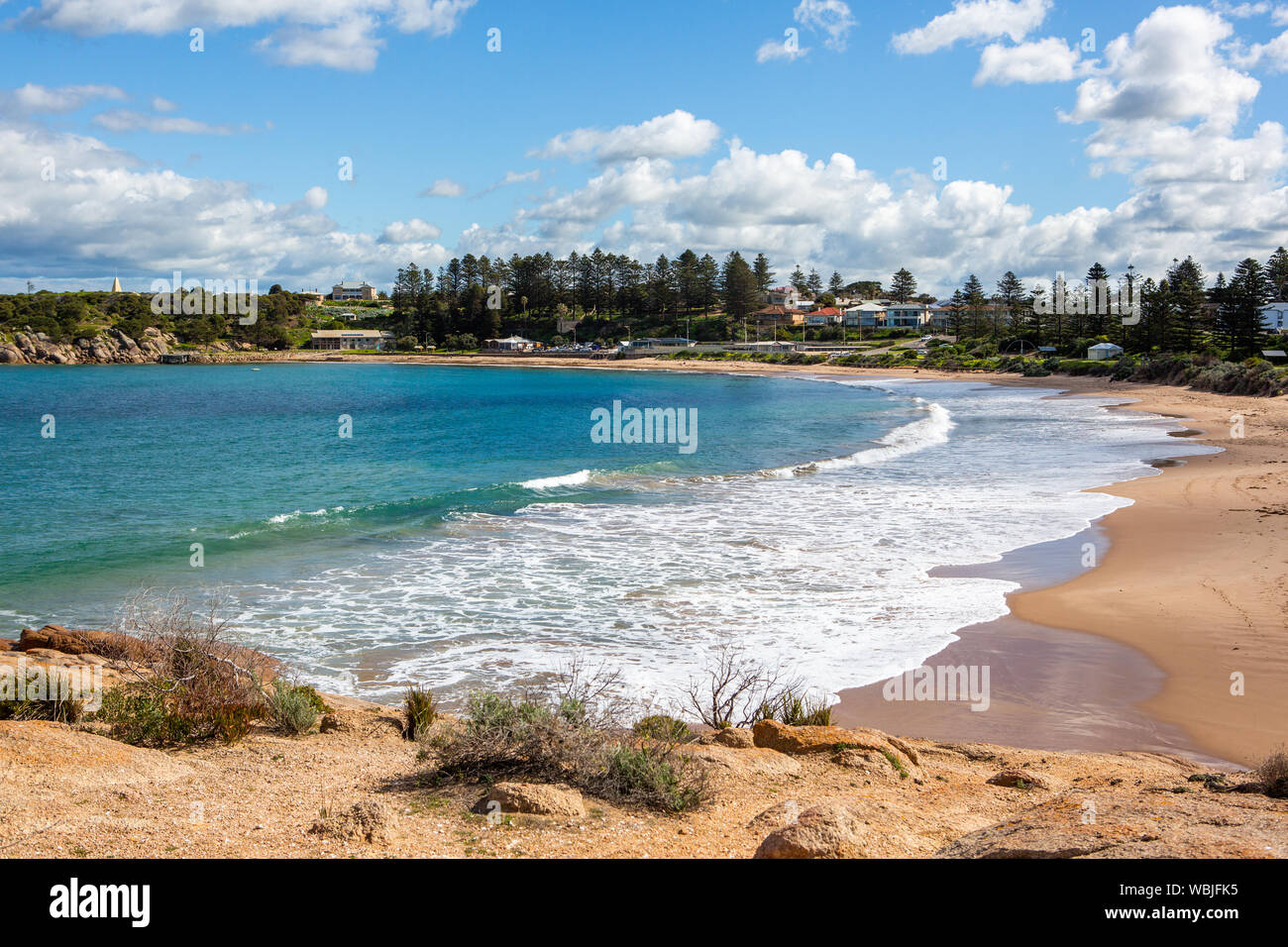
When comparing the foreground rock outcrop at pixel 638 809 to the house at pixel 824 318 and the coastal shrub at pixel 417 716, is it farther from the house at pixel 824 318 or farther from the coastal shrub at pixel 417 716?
the house at pixel 824 318

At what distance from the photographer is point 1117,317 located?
314 feet

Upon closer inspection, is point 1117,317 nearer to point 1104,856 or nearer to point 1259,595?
point 1259,595

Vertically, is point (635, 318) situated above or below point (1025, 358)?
above

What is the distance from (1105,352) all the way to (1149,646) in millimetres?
84706

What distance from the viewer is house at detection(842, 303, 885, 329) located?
147 meters

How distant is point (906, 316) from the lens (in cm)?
14512

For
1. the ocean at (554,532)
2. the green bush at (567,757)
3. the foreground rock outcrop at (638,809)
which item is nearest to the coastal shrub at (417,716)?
the foreground rock outcrop at (638,809)

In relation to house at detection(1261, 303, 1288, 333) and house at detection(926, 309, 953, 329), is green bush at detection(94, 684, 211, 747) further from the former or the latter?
house at detection(926, 309, 953, 329)

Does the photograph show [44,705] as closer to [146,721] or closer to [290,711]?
[146,721]

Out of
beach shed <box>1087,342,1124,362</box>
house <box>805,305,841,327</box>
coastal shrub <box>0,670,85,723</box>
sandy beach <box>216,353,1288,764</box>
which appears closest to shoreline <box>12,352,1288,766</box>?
sandy beach <box>216,353,1288,764</box>

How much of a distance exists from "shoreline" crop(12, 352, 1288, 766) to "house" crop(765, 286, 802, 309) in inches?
5887

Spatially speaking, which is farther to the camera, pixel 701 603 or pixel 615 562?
pixel 615 562
